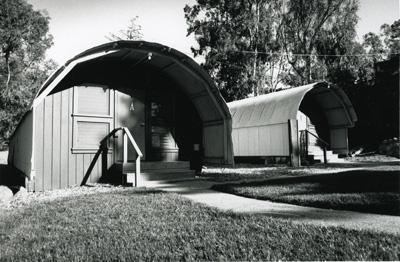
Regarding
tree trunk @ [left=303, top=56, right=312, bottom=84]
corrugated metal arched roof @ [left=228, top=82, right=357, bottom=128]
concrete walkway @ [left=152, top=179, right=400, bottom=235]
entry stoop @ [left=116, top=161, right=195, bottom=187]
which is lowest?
concrete walkway @ [left=152, top=179, right=400, bottom=235]

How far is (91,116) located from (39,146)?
1587 mm

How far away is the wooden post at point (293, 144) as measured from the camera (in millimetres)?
13695

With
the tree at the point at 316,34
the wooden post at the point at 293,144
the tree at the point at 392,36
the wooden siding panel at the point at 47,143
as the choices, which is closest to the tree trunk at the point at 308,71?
the tree at the point at 316,34

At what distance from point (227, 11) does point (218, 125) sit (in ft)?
68.5

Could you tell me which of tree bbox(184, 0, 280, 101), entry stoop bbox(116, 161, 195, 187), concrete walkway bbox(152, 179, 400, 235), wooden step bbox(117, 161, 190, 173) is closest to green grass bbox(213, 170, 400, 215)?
concrete walkway bbox(152, 179, 400, 235)

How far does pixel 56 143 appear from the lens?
8195 millimetres

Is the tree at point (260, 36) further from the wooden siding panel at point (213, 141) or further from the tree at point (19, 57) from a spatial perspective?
the wooden siding panel at point (213, 141)

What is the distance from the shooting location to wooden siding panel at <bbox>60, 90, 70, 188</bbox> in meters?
8.24

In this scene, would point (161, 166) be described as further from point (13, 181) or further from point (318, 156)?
point (318, 156)

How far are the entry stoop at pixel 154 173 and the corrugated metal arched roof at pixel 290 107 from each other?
7.03m

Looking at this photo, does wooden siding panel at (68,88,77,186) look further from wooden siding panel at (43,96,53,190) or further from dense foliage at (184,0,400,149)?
dense foliage at (184,0,400,149)

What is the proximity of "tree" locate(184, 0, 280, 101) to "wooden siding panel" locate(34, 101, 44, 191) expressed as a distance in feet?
71.1

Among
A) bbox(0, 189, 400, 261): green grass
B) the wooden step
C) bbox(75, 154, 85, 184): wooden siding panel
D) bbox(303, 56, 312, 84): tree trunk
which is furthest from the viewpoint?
bbox(303, 56, 312, 84): tree trunk

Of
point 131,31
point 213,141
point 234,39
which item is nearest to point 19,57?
point 131,31
